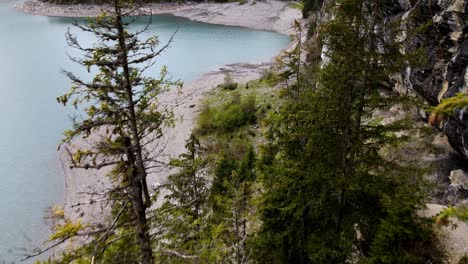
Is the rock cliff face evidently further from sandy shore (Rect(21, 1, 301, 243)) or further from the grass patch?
the grass patch

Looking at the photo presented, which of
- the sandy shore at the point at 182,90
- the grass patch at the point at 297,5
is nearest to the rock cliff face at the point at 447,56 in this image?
the sandy shore at the point at 182,90

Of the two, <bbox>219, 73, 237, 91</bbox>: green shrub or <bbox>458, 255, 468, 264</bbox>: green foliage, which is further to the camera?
<bbox>219, 73, 237, 91</bbox>: green shrub

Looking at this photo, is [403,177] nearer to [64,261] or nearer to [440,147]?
[64,261]

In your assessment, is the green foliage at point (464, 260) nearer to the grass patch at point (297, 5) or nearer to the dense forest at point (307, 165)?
the dense forest at point (307, 165)

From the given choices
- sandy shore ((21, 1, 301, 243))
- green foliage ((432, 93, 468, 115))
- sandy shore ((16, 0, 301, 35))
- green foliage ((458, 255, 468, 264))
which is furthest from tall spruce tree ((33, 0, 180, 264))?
sandy shore ((16, 0, 301, 35))

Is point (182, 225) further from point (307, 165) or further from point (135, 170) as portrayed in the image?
point (307, 165)

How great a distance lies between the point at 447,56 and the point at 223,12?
85.5 m

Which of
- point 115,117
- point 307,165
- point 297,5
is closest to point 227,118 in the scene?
point 307,165

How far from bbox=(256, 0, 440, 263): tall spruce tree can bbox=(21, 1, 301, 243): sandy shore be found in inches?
173

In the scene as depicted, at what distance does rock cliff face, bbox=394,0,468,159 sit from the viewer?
733 inches

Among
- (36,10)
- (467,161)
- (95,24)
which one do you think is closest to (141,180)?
(95,24)

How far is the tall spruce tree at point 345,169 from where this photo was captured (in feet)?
34.8

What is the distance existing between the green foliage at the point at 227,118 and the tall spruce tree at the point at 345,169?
23.3 m

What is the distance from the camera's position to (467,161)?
21797 mm
